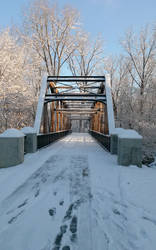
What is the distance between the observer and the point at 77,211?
2.24 meters

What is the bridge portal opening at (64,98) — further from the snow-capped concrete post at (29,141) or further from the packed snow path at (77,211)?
the packed snow path at (77,211)

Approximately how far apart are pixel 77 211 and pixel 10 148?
3090 mm

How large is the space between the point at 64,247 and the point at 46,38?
21560 mm

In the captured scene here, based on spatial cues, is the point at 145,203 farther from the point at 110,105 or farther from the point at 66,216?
the point at 110,105

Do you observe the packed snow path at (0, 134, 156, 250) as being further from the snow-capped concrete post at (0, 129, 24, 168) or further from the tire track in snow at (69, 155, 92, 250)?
the snow-capped concrete post at (0, 129, 24, 168)

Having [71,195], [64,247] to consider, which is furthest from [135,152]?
[64,247]

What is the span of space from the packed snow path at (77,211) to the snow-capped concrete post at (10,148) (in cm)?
49

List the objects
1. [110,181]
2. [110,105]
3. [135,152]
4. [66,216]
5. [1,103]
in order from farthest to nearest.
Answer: [1,103]
[110,105]
[135,152]
[110,181]
[66,216]

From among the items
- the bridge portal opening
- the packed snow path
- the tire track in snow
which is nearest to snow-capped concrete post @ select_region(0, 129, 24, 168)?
the packed snow path

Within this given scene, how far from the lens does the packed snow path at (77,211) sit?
1.65 metres

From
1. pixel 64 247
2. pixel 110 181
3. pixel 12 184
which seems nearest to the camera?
pixel 64 247

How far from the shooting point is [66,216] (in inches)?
83.0

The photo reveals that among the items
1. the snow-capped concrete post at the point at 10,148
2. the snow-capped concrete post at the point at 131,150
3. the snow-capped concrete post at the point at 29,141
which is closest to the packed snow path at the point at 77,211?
the snow-capped concrete post at the point at 10,148

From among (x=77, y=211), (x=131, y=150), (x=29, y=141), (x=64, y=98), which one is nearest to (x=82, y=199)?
(x=77, y=211)
